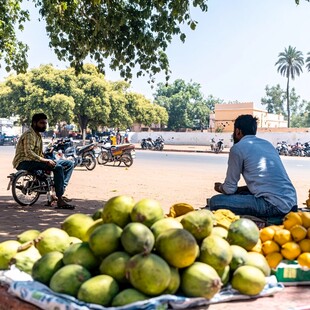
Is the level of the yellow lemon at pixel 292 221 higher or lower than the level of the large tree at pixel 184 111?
lower

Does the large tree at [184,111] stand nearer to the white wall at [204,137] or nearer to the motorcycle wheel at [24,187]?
the white wall at [204,137]

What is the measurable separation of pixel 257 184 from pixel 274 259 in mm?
1617

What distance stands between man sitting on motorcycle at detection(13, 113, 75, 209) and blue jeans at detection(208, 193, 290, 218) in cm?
443

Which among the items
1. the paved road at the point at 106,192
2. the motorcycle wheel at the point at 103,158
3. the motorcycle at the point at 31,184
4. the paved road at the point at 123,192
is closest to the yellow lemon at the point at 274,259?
the paved road at the point at 123,192

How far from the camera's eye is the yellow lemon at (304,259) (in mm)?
2521

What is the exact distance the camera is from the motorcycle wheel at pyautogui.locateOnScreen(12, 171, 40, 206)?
28.0 feet

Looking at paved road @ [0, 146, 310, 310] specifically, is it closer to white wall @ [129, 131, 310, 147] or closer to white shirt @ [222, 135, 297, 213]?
white shirt @ [222, 135, 297, 213]

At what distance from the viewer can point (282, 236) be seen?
273 centimetres

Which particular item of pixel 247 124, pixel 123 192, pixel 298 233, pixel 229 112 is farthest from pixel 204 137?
pixel 298 233

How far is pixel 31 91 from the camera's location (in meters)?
40.4

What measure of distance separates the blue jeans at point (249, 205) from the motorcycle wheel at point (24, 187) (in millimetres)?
5247

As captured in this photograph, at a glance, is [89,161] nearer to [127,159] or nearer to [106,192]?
[127,159]

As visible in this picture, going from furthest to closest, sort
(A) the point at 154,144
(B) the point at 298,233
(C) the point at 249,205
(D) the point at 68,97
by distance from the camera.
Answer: (A) the point at 154,144, (D) the point at 68,97, (C) the point at 249,205, (B) the point at 298,233

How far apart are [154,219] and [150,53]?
273 inches
